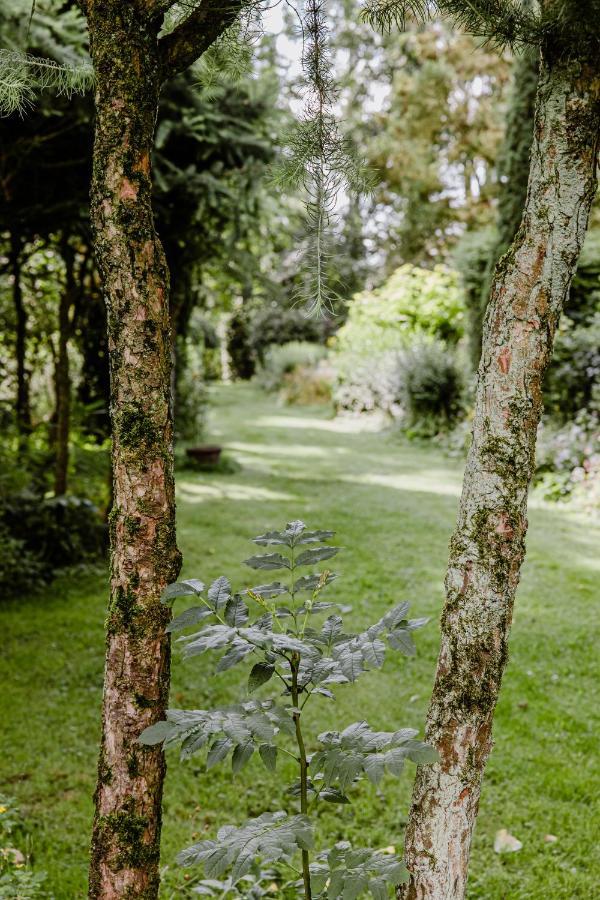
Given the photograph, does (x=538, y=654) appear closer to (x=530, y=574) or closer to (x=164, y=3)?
(x=530, y=574)

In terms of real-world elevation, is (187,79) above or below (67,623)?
above

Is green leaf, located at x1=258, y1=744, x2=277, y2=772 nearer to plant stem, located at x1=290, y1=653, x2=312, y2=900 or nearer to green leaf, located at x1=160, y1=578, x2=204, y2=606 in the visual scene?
plant stem, located at x1=290, y1=653, x2=312, y2=900

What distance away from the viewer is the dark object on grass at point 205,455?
1050 cm

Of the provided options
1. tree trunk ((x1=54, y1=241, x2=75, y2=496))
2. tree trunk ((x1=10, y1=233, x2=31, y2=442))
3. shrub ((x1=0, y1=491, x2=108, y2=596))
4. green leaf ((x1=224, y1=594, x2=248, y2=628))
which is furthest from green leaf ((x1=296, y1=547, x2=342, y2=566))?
tree trunk ((x1=10, y1=233, x2=31, y2=442))

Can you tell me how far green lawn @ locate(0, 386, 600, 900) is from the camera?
9.63ft

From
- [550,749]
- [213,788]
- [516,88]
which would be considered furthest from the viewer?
[516,88]

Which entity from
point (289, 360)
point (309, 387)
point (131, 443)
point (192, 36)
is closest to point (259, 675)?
point (131, 443)

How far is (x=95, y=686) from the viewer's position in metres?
4.34

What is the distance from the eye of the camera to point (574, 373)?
9.12 meters

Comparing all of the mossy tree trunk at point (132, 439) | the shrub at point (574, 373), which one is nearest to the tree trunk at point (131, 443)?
the mossy tree trunk at point (132, 439)

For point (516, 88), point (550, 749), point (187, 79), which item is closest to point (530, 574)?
point (550, 749)

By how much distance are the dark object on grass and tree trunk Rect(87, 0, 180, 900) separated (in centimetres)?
877

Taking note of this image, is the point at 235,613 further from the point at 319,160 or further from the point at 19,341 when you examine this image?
the point at 19,341

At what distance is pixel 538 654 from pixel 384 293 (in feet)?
39.3
